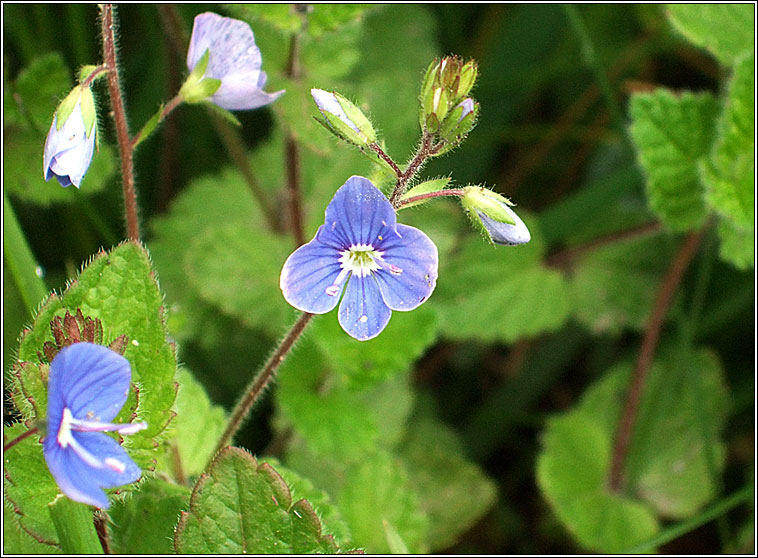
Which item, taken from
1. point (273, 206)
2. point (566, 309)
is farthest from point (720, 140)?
point (273, 206)

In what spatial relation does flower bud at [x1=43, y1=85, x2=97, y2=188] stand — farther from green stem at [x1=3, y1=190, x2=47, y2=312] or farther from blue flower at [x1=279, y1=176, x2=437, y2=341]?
blue flower at [x1=279, y1=176, x2=437, y2=341]

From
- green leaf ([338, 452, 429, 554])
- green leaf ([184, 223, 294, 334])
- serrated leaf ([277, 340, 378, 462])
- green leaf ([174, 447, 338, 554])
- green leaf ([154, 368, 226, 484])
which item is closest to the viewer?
green leaf ([174, 447, 338, 554])

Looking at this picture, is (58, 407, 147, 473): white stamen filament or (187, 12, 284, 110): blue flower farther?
(187, 12, 284, 110): blue flower

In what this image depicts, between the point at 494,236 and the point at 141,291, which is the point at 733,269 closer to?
the point at 494,236

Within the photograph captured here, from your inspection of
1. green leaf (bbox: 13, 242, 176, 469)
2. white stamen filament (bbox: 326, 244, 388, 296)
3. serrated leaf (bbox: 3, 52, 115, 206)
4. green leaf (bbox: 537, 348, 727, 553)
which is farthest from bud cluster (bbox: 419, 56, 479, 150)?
green leaf (bbox: 537, 348, 727, 553)

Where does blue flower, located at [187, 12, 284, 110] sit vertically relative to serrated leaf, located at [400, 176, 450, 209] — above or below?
above

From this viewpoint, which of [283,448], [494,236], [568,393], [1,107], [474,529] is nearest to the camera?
[494,236]
